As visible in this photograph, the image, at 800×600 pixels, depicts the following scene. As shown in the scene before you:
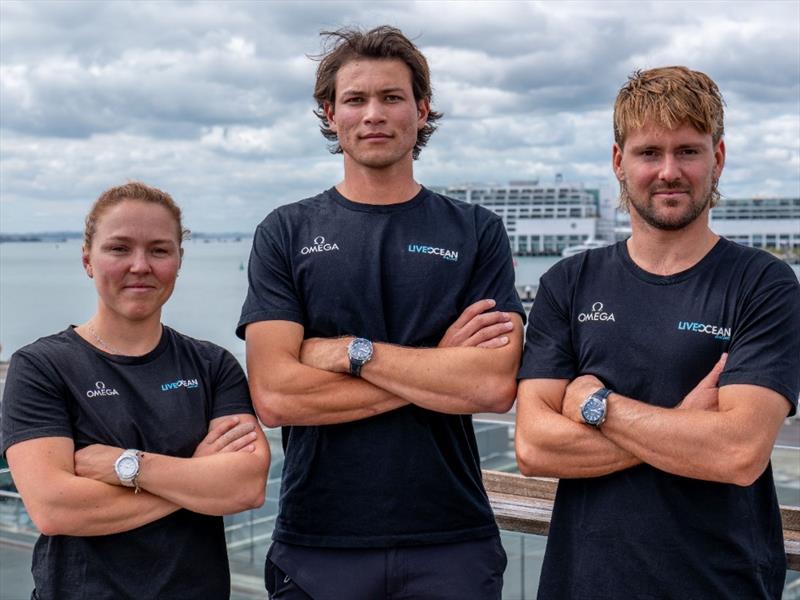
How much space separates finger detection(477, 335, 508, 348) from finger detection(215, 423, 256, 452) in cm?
65

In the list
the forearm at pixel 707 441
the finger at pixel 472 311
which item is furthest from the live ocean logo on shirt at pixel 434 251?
the forearm at pixel 707 441

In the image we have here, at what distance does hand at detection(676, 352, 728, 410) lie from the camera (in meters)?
2.33

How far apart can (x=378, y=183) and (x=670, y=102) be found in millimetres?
825

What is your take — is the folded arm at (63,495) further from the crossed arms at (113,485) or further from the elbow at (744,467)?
the elbow at (744,467)

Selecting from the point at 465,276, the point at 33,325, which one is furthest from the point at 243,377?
the point at 33,325

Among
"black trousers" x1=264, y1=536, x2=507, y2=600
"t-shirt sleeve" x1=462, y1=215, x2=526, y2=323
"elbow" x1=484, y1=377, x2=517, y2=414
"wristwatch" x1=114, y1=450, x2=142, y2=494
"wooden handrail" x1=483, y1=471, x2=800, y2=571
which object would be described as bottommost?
"black trousers" x1=264, y1=536, x2=507, y2=600

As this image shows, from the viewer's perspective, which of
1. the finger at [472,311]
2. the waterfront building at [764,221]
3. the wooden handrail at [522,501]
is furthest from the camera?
the waterfront building at [764,221]

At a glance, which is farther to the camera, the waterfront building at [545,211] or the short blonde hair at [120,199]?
the waterfront building at [545,211]

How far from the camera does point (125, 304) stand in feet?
8.16

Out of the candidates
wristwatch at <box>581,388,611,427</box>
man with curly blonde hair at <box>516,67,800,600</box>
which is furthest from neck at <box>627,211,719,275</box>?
wristwatch at <box>581,388,611,427</box>

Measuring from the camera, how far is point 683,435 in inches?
90.0

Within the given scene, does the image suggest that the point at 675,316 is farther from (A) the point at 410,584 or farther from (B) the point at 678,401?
(A) the point at 410,584

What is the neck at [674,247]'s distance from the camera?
8.08 ft

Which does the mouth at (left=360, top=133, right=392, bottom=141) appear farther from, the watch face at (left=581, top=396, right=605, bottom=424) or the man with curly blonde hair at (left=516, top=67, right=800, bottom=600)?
the watch face at (left=581, top=396, right=605, bottom=424)
